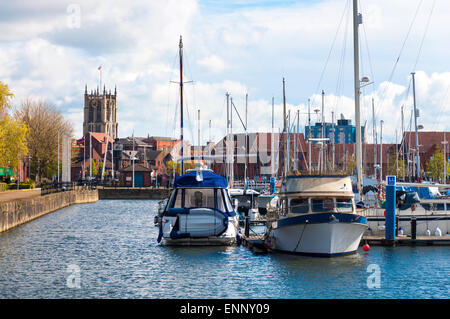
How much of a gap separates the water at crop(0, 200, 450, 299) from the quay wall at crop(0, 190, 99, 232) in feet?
14.8

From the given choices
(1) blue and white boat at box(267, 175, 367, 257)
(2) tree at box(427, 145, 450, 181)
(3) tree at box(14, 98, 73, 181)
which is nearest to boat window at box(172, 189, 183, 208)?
(1) blue and white boat at box(267, 175, 367, 257)

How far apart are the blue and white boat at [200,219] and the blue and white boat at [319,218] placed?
13.1 ft

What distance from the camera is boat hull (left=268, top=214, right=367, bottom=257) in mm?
32594

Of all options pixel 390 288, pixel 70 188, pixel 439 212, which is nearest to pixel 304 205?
pixel 390 288

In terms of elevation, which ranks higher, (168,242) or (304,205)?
(304,205)

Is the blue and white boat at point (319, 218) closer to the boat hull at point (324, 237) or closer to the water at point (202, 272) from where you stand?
the boat hull at point (324, 237)

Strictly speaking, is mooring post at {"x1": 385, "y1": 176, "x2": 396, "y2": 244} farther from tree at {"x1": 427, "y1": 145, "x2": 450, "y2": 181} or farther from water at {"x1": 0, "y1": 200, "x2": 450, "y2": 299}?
tree at {"x1": 427, "y1": 145, "x2": 450, "y2": 181}

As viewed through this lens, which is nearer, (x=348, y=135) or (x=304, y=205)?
(x=304, y=205)

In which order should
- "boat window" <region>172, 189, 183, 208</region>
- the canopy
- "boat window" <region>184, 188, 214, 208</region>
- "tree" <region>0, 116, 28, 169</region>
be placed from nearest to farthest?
the canopy → "boat window" <region>172, 189, 183, 208</region> → "boat window" <region>184, 188, 214, 208</region> → "tree" <region>0, 116, 28, 169</region>

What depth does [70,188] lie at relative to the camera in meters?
Answer: 98.6
